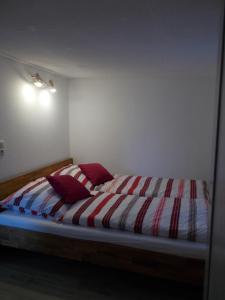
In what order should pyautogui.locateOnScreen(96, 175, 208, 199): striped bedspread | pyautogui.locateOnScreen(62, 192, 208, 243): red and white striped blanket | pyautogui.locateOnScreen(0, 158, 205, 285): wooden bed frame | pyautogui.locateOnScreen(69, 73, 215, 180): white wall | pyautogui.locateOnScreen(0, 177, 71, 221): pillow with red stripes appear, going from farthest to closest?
pyautogui.locateOnScreen(69, 73, 215, 180): white wall → pyautogui.locateOnScreen(96, 175, 208, 199): striped bedspread → pyautogui.locateOnScreen(0, 177, 71, 221): pillow with red stripes → pyautogui.locateOnScreen(62, 192, 208, 243): red and white striped blanket → pyautogui.locateOnScreen(0, 158, 205, 285): wooden bed frame

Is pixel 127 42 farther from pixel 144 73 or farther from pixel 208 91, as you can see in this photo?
pixel 208 91

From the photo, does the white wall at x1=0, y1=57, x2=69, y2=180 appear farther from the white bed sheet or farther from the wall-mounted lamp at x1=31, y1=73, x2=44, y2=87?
the white bed sheet

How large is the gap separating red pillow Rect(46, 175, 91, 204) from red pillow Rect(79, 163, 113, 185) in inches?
20.9

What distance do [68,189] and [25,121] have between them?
1.02m

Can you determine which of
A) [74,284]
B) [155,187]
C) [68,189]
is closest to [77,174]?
[68,189]

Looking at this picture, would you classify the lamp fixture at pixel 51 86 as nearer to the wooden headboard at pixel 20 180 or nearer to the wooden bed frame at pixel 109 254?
the wooden headboard at pixel 20 180

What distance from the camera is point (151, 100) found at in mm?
3414

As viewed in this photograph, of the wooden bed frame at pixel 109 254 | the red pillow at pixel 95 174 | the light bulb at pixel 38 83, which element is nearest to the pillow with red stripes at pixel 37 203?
the wooden bed frame at pixel 109 254

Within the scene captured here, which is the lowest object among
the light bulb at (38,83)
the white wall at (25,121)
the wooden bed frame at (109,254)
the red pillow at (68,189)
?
the wooden bed frame at (109,254)

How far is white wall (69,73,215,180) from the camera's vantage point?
3.27m

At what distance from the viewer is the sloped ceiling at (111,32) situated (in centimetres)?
129

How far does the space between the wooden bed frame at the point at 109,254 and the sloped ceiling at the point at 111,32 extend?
57.2 inches

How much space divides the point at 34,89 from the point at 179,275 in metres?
2.54

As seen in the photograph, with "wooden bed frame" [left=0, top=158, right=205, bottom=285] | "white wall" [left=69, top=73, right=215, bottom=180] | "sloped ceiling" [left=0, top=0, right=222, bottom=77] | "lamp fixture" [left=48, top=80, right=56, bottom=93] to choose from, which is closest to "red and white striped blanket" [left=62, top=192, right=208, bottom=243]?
"wooden bed frame" [left=0, top=158, right=205, bottom=285]
